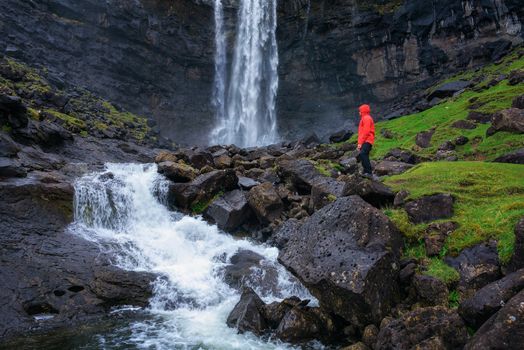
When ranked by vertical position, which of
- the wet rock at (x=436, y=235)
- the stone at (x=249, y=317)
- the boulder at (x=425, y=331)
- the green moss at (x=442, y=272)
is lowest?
the stone at (x=249, y=317)

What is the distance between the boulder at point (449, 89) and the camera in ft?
110

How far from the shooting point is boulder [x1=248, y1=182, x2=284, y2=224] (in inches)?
627

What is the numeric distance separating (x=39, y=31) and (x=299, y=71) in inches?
1131

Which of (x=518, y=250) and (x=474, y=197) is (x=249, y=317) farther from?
(x=474, y=197)

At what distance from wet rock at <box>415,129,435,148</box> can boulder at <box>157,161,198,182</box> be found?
12.7 metres

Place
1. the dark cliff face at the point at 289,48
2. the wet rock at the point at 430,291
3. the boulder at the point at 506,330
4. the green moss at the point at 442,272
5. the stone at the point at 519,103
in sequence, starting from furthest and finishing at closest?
the dark cliff face at the point at 289,48 < the stone at the point at 519,103 < the green moss at the point at 442,272 < the wet rock at the point at 430,291 < the boulder at the point at 506,330

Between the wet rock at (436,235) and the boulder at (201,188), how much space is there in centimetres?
1064

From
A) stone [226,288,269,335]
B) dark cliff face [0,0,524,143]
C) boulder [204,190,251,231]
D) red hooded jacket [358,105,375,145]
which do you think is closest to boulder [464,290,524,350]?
stone [226,288,269,335]

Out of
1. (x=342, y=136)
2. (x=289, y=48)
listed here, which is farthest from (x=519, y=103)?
(x=289, y=48)

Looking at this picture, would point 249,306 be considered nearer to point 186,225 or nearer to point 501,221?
point 501,221

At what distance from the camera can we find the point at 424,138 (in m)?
22.7

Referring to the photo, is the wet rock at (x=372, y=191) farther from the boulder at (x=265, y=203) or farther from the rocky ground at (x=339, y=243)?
the boulder at (x=265, y=203)

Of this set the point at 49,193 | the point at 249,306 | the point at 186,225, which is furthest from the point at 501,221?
the point at 49,193

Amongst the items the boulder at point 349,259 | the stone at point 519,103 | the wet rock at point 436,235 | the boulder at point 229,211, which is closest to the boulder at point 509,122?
the stone at point 519,103
